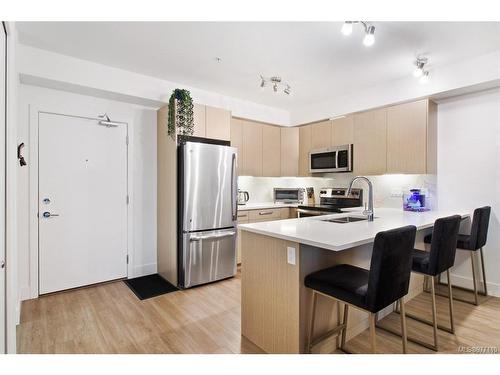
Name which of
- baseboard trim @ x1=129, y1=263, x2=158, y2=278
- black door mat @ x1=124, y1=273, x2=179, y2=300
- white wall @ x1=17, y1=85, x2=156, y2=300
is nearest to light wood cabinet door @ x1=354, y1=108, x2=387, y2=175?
white wall @ x1=17, y1=85, x2=156, y2=300

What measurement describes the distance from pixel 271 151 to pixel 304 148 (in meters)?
0.58

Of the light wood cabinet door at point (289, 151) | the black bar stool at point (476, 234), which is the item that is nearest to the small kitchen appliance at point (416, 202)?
the black bar stool at point (476, 234)

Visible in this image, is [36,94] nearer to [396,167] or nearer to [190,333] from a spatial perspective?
[190,333]

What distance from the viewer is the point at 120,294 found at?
3.03 m

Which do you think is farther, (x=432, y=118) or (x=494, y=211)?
(x=432, y=118)

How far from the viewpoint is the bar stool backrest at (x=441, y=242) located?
A: 6.52ft

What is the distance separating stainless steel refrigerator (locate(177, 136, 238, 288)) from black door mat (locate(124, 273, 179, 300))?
0.21 m

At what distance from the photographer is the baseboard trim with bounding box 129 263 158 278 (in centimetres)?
357

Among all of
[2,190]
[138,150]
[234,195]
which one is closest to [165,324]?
[2,190]

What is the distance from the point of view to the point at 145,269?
3.64 meters

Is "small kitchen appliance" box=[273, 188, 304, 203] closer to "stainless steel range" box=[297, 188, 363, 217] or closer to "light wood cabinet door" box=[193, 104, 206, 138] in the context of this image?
"stainless steel range" box=[297, 188, 363, 217]

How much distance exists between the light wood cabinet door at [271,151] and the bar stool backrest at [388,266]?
9.90 feet
